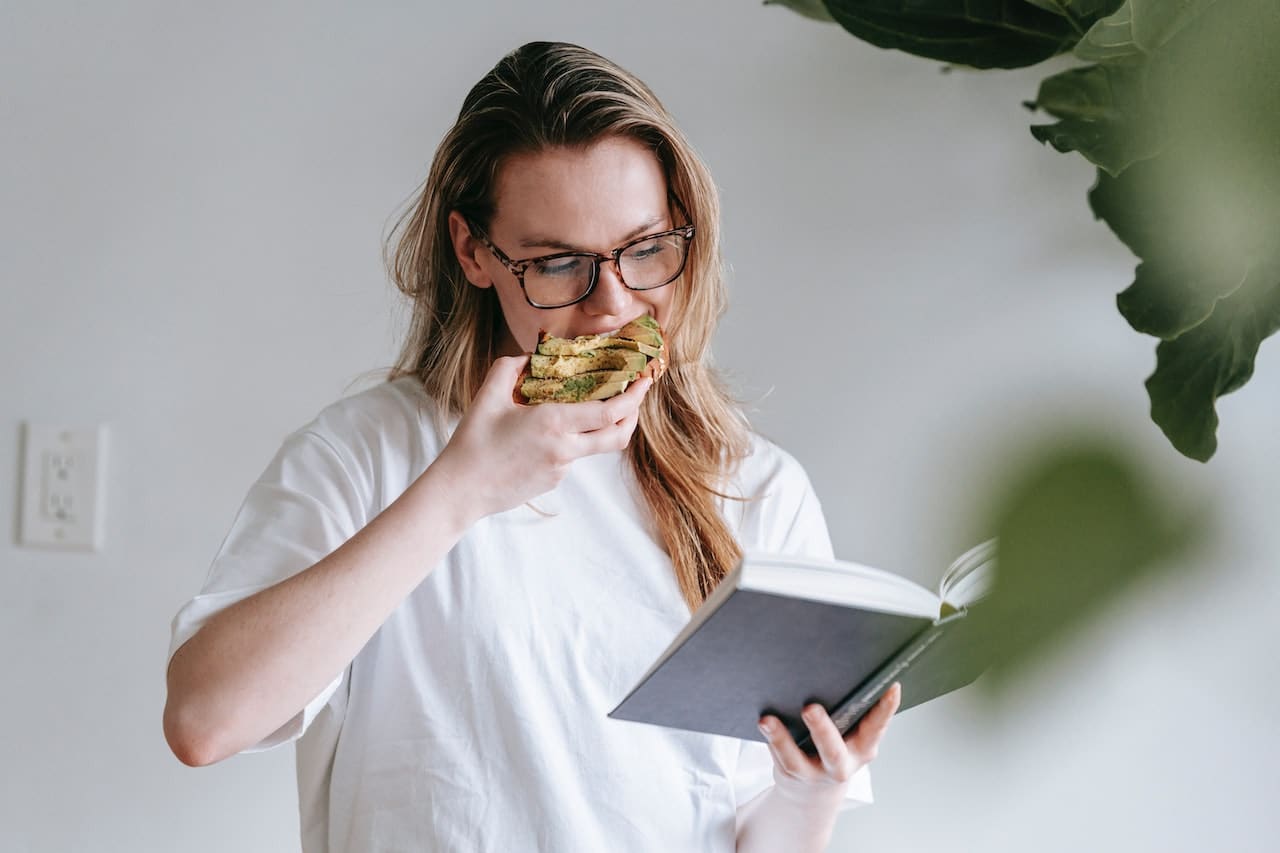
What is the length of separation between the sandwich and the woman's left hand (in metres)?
0.35

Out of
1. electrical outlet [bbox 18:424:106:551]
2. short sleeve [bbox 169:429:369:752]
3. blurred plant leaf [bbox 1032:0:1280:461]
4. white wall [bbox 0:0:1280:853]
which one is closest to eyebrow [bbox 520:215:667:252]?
short sleeve [bbox 169:429:369:752]

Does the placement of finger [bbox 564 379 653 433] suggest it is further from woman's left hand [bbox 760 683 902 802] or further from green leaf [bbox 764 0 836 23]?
green leaf [bbox 764 0 836 23]

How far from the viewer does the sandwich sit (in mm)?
1132

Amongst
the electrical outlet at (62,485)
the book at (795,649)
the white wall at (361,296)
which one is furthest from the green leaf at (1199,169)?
the electrical outlet at (62,485)

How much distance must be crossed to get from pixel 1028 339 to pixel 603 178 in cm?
65

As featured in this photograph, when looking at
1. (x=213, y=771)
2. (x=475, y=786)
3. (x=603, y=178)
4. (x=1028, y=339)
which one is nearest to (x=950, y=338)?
(x=1028, y=339)

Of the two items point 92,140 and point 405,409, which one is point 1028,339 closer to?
point 405,409

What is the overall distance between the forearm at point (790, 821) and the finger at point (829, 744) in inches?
5.3

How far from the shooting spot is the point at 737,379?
167cm

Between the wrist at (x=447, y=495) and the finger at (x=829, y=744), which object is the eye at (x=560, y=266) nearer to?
the wrist at (x=447, y=495)

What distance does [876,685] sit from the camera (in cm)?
88

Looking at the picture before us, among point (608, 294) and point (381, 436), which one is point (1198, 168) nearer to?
point (608, 294)

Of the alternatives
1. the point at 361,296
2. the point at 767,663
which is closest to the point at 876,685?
the point at 767,663

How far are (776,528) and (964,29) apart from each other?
1.17 m
